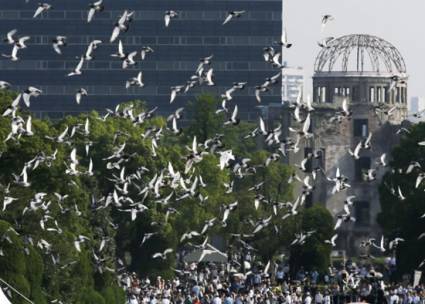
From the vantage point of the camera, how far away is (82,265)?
116750mm

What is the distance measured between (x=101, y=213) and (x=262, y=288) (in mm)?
9803

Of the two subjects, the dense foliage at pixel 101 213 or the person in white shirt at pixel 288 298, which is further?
the person in white shirt at pixel 288 298

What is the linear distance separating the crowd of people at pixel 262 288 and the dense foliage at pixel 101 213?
7.03 ft

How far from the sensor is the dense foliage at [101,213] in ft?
368

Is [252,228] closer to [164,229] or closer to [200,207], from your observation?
[200,207]

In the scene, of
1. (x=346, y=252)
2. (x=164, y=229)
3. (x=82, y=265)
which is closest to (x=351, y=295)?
(x=82, y=265)

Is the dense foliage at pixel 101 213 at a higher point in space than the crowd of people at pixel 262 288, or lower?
higher

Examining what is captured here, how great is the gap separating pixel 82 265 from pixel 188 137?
82.8 meters

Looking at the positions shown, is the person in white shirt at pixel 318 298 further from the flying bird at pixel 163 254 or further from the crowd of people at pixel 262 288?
the flying bird at pixel 163 254

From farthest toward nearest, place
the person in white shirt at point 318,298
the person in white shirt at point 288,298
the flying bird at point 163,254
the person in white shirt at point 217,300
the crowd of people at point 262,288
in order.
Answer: the flying bird at point 163,254, the person in white shirt at point 318,298, the person in white shirt at point 288,298, the crowd of people at point 262,288, the person in white shirt at point 217,300

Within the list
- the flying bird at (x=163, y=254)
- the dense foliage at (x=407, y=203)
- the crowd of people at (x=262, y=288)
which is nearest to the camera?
the crowd of people at (x=262, y=288)

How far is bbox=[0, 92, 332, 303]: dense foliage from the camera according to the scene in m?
112

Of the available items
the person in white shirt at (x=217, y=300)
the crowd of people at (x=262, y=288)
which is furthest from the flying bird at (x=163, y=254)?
the person in white shirt at (x=217, y=300)

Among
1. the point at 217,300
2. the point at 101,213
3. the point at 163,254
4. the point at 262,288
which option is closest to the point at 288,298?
the point at 262,288
